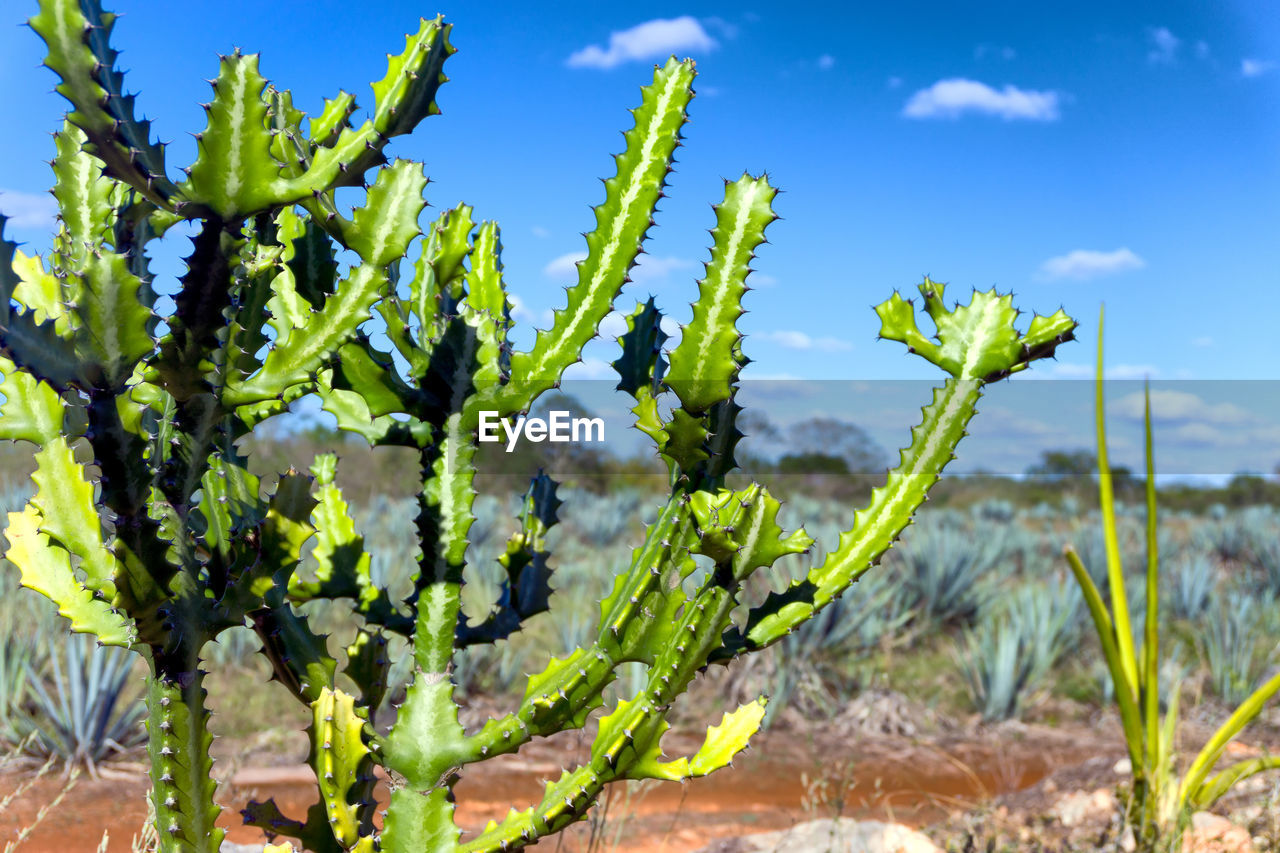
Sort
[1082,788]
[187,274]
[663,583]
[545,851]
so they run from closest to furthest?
[187,274] → [663,583] → [545,851] → [1082,788]

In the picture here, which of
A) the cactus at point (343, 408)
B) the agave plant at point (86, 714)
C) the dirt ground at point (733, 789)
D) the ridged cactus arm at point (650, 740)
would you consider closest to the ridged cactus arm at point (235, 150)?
the cactus at point (343, 408)

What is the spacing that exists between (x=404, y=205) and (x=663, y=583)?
813mm

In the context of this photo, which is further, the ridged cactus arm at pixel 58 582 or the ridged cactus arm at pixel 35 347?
the ridged cactus arm at pixel 58 582

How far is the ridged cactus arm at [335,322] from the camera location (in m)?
1.71

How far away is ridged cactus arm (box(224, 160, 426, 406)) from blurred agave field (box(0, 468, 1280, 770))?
3268 millimetres

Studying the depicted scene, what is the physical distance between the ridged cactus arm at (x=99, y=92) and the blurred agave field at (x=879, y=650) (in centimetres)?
359

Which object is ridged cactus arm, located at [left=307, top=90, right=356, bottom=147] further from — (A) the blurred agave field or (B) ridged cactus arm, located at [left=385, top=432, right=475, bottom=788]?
(A) the blurred agave field

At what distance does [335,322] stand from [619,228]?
0.53 m

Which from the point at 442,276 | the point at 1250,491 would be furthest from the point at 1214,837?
the point at 1250,491

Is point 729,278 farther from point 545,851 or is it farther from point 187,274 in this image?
point 545,851

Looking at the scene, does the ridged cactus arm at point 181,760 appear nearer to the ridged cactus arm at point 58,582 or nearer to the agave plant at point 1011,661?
the ridged cactus arm at point 58,582

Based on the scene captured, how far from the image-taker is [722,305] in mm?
1798

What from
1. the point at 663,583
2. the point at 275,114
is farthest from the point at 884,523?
the point at 275,114

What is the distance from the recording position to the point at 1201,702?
22.2 feet
